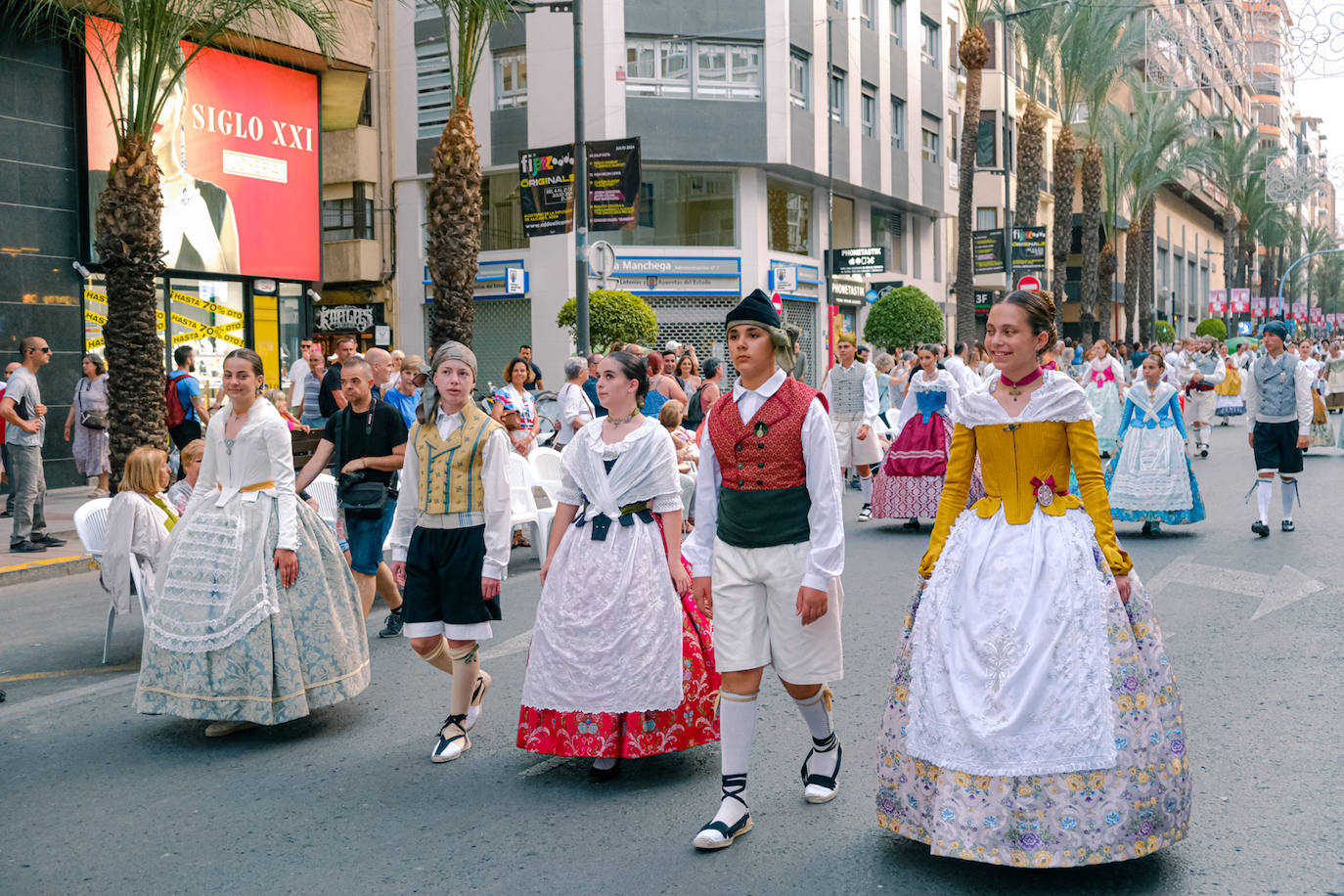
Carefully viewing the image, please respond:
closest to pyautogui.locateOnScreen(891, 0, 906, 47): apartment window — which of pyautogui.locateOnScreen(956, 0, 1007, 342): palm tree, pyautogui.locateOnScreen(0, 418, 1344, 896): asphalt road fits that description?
pyautogui.locateOnScreen(956, 0, 1007, 342): palm tree

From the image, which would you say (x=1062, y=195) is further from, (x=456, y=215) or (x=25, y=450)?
(x=25, y=450)

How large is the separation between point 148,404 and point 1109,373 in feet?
39.9

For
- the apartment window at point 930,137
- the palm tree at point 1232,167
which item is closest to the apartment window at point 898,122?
the apartment window at point 930,137

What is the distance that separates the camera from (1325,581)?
29.8 feet

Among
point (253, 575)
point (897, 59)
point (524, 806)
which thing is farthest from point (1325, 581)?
point (897, 59)

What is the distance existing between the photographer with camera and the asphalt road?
0.66 meters

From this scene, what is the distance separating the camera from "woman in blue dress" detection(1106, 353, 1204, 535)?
457 inches

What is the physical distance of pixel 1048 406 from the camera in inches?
162

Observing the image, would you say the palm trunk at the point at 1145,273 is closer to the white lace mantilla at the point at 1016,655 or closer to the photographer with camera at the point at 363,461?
the photographer with camera at the point at 363,461

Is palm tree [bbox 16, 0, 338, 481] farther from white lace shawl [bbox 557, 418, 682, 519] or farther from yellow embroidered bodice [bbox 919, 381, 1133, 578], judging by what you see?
yellow embroidered bodice [bbox 919, 381, 1133, 578]

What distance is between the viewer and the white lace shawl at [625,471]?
510 centimetres

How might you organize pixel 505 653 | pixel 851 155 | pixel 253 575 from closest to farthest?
pixel 253 575, pixel 505 653, pixel 851 155

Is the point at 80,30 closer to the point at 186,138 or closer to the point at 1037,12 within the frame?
the point at 186,138

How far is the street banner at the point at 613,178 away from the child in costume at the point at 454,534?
1280cm
